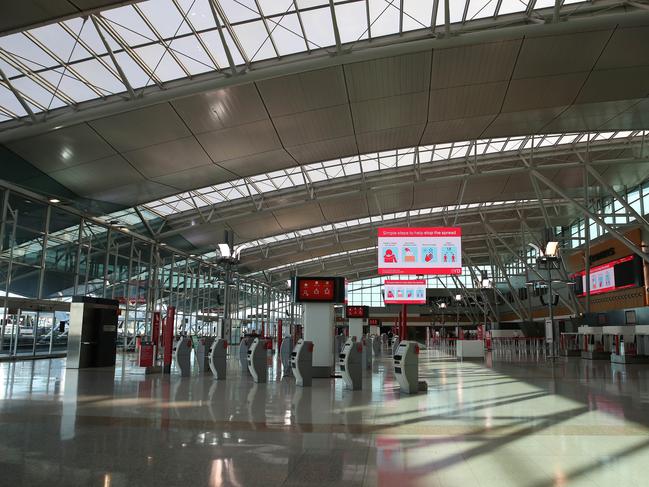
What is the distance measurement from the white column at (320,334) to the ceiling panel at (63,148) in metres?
11.8

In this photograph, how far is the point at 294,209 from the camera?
118 ft

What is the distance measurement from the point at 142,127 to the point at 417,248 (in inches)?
468

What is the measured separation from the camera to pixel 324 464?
17.4ft

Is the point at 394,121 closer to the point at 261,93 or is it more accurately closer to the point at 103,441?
the point at 261,93

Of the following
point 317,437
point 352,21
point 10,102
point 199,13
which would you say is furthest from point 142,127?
point 317,437

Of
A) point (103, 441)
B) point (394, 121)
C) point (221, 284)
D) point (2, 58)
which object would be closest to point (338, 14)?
point (394, 121)

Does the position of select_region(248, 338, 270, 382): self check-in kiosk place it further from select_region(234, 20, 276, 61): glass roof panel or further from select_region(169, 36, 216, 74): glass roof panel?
select_region(169, 36, 216, 74): glass roof panel

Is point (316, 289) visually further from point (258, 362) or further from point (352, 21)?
point (352, 21)

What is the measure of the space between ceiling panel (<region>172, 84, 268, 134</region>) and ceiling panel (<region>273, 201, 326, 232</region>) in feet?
41.0

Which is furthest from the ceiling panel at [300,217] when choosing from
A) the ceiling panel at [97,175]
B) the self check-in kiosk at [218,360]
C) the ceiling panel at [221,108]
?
the self check-in kiosk at [218,360]

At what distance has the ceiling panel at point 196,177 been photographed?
25.4m

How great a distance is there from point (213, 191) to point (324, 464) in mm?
27664

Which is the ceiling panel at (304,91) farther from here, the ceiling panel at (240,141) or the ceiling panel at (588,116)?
the ceiling panel at (588,116)

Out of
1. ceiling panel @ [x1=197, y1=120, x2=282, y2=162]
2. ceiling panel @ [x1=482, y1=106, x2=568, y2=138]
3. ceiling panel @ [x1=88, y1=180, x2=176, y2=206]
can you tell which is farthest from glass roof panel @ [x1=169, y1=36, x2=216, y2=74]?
ceiling panel @ [x1=482, y1=106, x2=568, y2=138]
